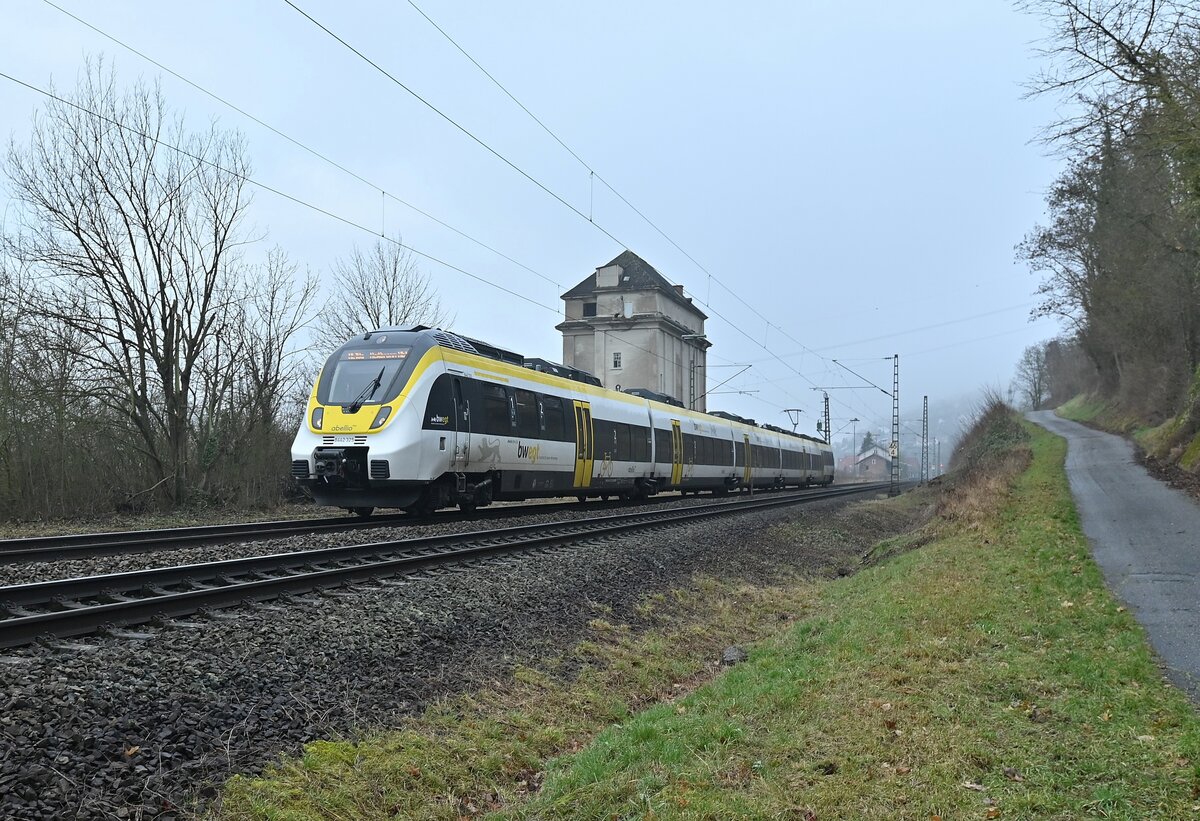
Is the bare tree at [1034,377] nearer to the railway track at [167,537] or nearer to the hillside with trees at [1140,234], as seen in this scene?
the hillside with trees at [1140,234]

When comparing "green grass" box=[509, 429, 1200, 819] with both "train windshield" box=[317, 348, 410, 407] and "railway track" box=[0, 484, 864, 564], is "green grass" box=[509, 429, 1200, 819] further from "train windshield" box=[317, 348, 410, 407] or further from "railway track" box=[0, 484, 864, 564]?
"train windshield" box=[317, 348, 410, 407]

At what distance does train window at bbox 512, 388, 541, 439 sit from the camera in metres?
18.0

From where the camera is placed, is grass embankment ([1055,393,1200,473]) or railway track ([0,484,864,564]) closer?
railway track ([0,484,864,564])

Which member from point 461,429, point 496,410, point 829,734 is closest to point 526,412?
point 496,410

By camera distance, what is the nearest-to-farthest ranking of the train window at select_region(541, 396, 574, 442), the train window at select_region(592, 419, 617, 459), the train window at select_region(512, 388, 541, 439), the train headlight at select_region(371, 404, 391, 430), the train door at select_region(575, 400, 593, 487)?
the train headlight at select_region(371, 404, 391, 430) < the train window at select_region(512, 388, 541, 439) < the train window at select_region(541, 396, 574, 442) < the train door at select_region(575, 400, 593, 487) < the train window at select_region(592, 419, 617, 459)

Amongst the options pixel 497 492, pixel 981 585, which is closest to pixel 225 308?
pixel 497 492

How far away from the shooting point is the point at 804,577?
15.6 metres

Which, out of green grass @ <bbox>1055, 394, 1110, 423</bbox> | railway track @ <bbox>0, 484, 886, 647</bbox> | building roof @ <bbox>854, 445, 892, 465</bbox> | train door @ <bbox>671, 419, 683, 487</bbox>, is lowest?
railway track @ <bbox>0, 484, 886, 647</bbox>

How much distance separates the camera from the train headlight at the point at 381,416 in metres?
14.3

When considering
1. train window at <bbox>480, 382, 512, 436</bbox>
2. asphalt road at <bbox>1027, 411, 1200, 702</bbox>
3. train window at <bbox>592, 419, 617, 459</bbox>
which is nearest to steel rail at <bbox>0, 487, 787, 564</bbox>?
train window at <bbox>480, 382, 512, 436</bbox>

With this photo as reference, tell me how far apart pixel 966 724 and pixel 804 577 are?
10.2 metres

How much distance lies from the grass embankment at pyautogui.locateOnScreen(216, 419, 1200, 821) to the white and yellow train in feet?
21.7

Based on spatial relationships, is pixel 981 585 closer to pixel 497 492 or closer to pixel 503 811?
pixel 503 811

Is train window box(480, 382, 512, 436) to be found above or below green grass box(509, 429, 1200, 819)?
above
